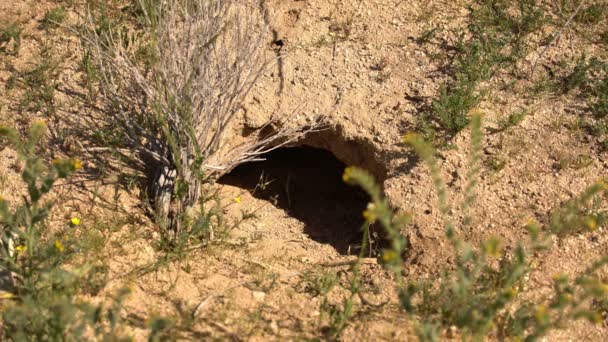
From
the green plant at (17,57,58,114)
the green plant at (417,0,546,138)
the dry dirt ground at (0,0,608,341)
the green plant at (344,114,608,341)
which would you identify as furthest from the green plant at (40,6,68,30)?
the green plant at (344,114,608,341)

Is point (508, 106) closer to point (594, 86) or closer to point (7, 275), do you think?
point (594, 86)

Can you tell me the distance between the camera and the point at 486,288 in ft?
11.6

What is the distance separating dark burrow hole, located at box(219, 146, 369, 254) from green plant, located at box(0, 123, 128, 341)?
1.67 metres

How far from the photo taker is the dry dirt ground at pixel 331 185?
368 cm

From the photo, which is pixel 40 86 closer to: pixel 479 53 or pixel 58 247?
pixel 58 247

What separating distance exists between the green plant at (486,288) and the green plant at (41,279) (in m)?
1.28

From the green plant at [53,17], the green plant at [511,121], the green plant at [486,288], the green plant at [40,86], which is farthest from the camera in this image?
the green plant at [53,17]

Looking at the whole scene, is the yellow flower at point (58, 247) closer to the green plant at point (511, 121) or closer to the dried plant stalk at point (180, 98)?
the dried plant stalk at point (180, 98)

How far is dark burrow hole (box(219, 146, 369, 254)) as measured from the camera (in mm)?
4969

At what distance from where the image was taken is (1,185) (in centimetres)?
436

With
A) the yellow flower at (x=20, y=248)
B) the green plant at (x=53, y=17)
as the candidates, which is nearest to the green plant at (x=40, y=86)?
the green plant at (x=53, y=17)

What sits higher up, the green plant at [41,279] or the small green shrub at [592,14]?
the small green shrub at [592,14]

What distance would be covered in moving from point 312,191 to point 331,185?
219 millimetres

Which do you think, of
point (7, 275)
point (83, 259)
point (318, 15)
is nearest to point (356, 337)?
point (83, 259)
